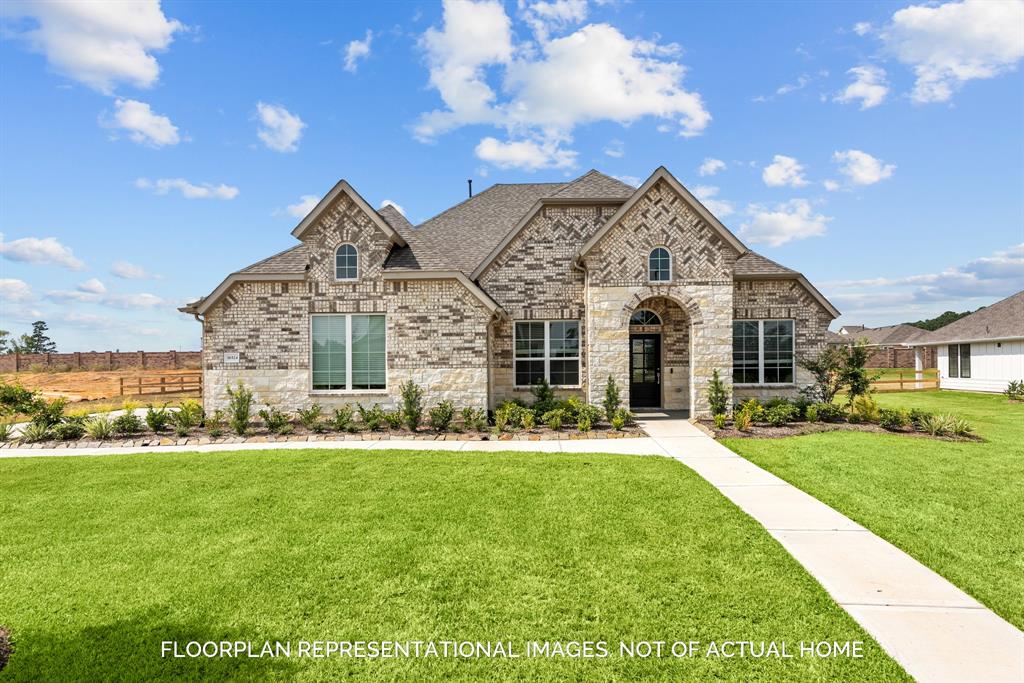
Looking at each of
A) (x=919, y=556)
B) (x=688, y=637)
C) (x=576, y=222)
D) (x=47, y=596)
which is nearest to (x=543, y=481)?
(x=688, y=637)

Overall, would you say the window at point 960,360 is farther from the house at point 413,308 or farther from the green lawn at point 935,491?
the house at point 413,308

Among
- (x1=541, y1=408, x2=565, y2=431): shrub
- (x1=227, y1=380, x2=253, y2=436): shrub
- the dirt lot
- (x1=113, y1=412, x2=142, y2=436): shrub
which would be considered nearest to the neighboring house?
(x1=541, y1=408, x2=565, y2=431): shrub

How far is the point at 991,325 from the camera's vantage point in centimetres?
2372

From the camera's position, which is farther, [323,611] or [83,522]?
[83,522]

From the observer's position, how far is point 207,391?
13.6 meters

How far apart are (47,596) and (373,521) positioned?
2932 millimetres

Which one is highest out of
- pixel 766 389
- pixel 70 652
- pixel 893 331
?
pixel 893 331

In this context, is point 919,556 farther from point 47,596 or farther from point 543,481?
point 47,596

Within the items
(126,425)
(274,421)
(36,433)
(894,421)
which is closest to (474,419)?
(274,421)

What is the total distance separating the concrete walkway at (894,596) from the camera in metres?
3.41

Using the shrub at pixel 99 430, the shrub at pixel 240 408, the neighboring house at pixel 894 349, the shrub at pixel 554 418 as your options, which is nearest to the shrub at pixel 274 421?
the shrub at pixel 240 408

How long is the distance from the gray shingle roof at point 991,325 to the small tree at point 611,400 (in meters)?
21.3

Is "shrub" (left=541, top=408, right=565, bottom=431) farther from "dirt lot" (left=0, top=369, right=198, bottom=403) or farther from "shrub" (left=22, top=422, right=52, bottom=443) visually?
"dirt lot" (left=0, top=369, right=198, bottom=403)

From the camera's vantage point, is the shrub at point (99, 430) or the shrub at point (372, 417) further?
the shrub at point (372, 417)
